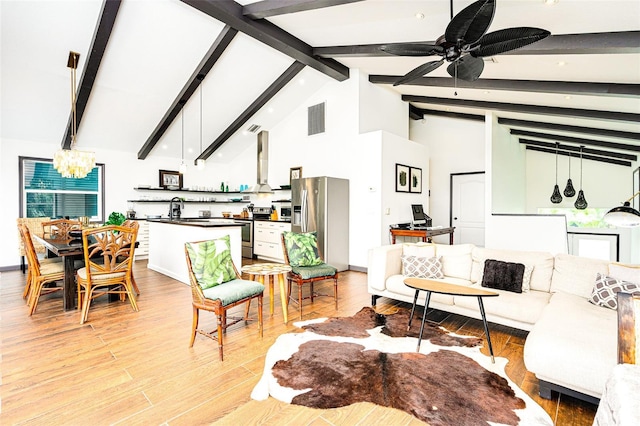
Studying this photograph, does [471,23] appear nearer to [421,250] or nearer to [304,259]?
[421,250]

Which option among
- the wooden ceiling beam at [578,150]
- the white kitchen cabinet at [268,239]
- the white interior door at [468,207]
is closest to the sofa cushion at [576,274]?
the white interior door at [468,207]

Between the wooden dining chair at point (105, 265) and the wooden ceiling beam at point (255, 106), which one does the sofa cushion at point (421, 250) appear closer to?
the wooden dining chair at point (105, 265)

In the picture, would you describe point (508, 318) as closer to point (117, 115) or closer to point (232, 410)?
point (232, 410)

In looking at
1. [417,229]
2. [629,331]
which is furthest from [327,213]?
[629,331]

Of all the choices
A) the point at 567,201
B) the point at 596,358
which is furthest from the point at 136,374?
the point at 567,201

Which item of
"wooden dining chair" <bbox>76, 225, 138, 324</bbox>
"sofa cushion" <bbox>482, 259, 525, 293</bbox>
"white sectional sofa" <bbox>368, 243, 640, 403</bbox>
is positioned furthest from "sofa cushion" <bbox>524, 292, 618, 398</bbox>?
"wooden dining chair" <bbox>76, 225, 138, 324</bbox>

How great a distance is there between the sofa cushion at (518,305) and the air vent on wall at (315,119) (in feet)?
16.0

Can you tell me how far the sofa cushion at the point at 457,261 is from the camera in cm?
372

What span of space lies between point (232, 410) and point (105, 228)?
258cm

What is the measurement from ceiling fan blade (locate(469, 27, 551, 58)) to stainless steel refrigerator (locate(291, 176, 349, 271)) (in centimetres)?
359

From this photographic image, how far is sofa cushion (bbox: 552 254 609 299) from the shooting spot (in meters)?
2.95

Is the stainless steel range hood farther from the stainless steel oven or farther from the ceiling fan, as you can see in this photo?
the ceiling fan

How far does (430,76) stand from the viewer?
5172 mm

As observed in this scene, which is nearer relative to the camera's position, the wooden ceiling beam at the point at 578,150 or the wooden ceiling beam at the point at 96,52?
the wooden ceiling beam at the point at 96,52
